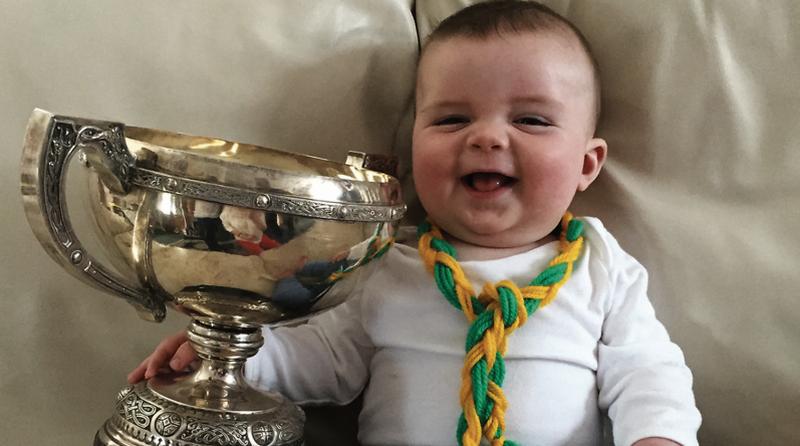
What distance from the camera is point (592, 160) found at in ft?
2.60

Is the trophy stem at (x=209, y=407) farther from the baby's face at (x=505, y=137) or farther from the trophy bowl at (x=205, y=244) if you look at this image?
the baby's face at (x=505, y=137)

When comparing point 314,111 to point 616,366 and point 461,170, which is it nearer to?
point 461,170

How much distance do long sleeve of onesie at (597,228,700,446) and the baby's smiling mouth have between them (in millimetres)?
127

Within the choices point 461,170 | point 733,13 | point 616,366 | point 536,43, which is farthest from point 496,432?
point 733,13

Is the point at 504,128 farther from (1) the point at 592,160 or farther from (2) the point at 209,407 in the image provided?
(2) the point at 209,407

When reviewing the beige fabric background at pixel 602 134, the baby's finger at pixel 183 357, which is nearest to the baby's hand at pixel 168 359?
the baby's finger at pixel 183 357

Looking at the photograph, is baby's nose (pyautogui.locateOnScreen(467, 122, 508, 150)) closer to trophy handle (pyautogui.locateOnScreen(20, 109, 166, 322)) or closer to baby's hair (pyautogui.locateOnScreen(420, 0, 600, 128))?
baby's hair (pyautogui.locateOnScreen(420, 0, 600, 128))

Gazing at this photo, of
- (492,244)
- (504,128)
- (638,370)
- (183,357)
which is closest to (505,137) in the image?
(504,128)

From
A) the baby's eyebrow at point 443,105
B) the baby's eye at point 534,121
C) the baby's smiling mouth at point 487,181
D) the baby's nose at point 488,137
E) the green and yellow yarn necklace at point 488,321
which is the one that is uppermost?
the baby's eyebrow at point 443,105

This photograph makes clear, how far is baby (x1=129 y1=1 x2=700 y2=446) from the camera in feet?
2.17

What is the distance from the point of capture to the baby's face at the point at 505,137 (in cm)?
72

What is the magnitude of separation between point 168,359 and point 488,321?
0.96 feet

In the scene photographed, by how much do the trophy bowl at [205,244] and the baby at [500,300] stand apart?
0.09 metres

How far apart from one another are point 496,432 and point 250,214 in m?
0.30
